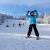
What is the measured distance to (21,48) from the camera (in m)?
7.42

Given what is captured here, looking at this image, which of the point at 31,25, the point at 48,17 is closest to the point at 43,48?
the point at 31,25

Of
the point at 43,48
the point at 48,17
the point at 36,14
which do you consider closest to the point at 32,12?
the point at 36,14

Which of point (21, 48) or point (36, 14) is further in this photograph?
point (36, 14)

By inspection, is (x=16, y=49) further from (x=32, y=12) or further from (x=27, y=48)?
(x=32, y=12)

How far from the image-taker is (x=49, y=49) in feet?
23.8

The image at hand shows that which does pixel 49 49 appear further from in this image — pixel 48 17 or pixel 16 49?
pixel 48 17

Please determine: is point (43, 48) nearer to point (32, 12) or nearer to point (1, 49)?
point (1, 49)

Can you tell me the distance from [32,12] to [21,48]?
3.47 metres

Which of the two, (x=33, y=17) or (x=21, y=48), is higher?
(x=33, y=17)

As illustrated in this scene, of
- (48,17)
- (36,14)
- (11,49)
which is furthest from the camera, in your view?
(48,17)

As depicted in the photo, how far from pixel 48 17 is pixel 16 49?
366 feet

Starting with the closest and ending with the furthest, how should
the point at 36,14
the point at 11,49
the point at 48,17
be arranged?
the point at 11,49 < the point at 36,14 < the point at 48,17

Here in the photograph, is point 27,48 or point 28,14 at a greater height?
point 28,14

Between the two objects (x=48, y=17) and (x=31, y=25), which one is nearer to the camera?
(x=31, y=25)
